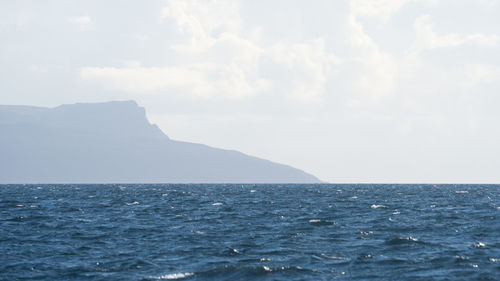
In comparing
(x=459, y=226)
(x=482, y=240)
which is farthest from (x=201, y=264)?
(x=459, y=226)

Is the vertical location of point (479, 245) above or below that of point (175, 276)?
above

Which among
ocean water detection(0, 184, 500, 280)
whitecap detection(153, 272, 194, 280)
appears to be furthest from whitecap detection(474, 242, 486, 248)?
whitecap detection(153, 272, 194, 280)

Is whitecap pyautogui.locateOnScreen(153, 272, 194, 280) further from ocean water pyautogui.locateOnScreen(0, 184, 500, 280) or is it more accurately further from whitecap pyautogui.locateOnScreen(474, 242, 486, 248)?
whitecap pyautogui.locateOnScreen(474, 242, 486, 248)

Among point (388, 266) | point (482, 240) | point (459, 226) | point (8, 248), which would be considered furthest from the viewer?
point (459, 226)

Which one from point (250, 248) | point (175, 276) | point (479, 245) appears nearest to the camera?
point (175, 276)

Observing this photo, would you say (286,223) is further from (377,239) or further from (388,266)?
(388,266)

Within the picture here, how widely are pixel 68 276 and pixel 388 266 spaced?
12.3 metres

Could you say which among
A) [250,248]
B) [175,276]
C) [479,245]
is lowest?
[175,276]

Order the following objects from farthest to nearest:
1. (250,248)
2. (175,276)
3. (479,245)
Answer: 1. (479,245)
2. (250,248)
3. (175,276)

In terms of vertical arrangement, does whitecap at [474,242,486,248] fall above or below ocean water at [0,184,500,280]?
above

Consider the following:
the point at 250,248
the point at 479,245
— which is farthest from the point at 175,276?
the point at 479,245

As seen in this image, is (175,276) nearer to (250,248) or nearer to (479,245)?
(250,248)

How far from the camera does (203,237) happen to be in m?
34.2

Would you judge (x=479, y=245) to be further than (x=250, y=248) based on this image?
Yes
